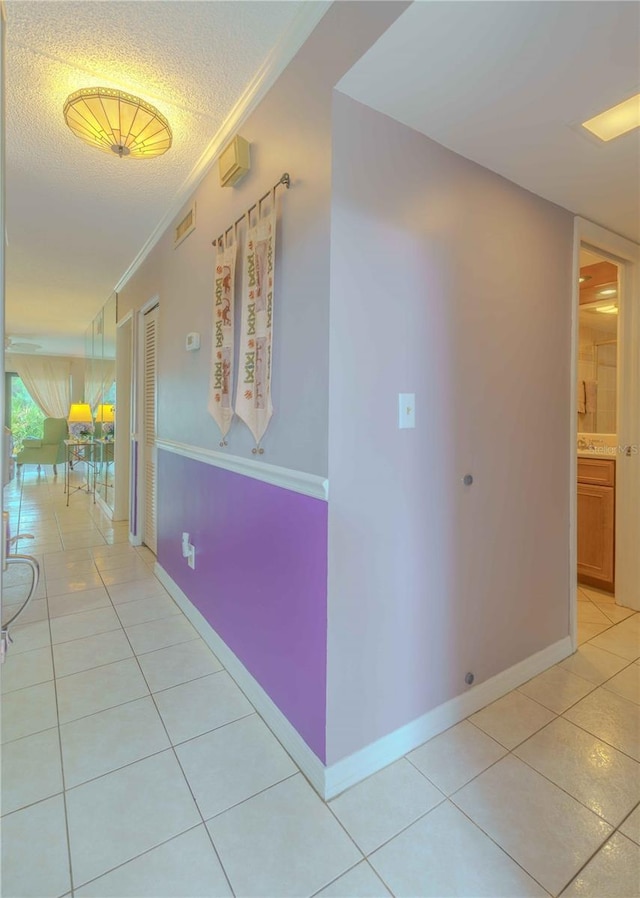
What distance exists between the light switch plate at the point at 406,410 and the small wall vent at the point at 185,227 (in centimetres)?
168

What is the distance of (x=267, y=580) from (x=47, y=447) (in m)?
7.43

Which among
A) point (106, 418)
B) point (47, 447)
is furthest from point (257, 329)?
point (47, 447)

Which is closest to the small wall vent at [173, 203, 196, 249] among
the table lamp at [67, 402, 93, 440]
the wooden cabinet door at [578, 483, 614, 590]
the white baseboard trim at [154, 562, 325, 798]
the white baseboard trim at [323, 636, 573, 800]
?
the white baseboard trim at [154, 562, 325, 798]

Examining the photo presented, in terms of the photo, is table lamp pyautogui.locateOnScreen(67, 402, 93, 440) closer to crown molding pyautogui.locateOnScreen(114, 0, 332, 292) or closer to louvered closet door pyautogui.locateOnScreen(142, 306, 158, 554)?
louvered closet door pyautogui.locateOnScreen(142, 306, 158, 554)

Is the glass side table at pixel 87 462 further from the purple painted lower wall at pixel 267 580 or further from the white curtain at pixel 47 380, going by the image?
the purple painted lower wall at pixel 267 580

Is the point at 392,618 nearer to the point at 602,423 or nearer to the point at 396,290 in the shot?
the point at 396,290

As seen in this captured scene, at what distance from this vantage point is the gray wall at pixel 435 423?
4.25 ft

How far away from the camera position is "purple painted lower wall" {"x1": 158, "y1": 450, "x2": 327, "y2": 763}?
4.35 feet

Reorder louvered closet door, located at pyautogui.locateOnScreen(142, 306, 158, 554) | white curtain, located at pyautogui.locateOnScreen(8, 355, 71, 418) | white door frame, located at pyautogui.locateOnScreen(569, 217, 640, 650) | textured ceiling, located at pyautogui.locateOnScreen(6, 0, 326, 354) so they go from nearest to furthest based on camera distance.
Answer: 1. textured ceiling, located at pyautogui.locateOnScreen(6, 0, 326, 354)
2. white door frame, located at pyautogui.locateOnScreen(569, 217, 640, 650)
3. louvered closet door, located at pyautogui.locateOnScreen(142, 306, 158, 554)
4. white curtain, located at pyautogui.locateOnScreen(8, 355, 71, 418)

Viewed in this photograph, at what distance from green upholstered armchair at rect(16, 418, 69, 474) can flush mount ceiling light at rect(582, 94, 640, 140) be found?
8.15 metres

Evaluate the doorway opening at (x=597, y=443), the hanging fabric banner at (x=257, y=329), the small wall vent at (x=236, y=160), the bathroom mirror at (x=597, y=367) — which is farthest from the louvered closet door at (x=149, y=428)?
the bathroom mirror at (x=597, y=367)

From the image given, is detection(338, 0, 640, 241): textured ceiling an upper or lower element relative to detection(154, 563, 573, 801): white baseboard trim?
upper

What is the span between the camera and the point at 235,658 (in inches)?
73.7

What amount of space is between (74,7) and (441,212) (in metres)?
1.33
